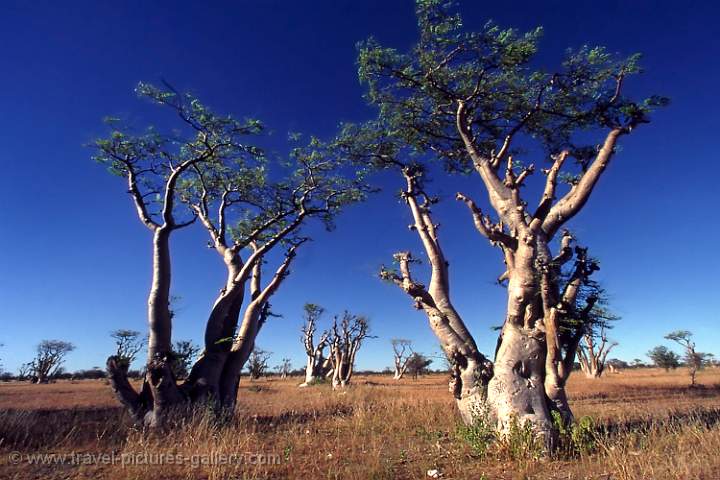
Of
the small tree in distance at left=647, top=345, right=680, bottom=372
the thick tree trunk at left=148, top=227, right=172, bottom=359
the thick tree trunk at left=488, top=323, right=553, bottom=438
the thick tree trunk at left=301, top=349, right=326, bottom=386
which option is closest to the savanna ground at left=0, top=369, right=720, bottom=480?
the thick tree trunk at left=488, top=323, right=553, bottom=438

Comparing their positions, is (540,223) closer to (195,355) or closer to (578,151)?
(578,151)

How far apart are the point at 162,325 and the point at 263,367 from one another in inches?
1756

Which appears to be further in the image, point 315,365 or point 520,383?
point 315,365

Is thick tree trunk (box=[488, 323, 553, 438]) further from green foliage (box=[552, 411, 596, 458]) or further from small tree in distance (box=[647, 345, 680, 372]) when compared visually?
small tree in distance (box=[647, 345, 680, 372])

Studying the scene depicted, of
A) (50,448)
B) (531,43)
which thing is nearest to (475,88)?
(531,43)

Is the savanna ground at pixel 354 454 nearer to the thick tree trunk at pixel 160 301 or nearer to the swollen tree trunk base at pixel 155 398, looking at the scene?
the swollen tree trunk base at pixel 155 398

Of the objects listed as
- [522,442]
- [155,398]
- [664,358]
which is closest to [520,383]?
[522,442]

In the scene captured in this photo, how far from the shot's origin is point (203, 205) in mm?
13305

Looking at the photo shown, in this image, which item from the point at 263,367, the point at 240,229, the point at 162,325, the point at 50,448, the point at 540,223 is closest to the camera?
the point at 50,448

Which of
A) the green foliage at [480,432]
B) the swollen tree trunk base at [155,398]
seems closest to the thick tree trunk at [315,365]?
the swollen tree trunk base at [155,398]

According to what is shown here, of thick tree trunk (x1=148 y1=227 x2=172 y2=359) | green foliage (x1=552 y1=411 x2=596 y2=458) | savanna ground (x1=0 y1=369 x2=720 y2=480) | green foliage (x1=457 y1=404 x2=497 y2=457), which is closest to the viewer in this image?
savanna ground (x1=0 y1=369 x2=720 y2=480)

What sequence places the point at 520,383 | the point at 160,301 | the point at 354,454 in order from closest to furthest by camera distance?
the point at 354,454 < the point at 520,383 < the point at 160,301

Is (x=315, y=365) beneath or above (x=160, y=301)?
beneath

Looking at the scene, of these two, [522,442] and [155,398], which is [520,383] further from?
[155,398]
